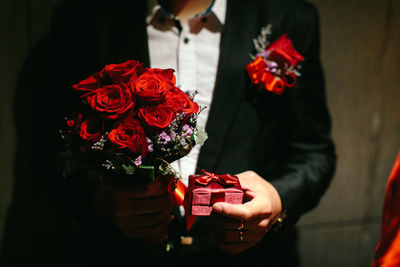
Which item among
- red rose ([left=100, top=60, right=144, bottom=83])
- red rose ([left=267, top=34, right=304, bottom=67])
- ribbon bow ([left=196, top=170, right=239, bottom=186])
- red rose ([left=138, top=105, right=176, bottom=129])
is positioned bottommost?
ribbon bow ([left=196, top=170, right=239, bottom=186])

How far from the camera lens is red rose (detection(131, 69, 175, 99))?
604 mm

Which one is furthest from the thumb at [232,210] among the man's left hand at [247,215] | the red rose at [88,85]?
the red rose at [88,85]

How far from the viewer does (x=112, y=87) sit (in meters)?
0.62

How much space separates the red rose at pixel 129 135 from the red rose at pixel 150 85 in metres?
0.06

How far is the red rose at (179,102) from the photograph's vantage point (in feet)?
2.05

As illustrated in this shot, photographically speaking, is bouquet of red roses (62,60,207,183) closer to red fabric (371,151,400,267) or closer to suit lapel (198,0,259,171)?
suit lapel (198,0,259,171)

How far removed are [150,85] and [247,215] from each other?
1.22 ft

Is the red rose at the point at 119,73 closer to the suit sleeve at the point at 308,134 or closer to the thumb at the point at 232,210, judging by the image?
the thumb at the point at 232,210

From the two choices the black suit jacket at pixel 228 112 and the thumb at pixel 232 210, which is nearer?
the thumb at pixel 232 210

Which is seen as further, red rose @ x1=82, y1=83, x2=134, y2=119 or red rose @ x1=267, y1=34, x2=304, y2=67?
red rose @ x1=267, y1=34, x2=304, y2=67

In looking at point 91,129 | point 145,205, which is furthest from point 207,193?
point 91,129

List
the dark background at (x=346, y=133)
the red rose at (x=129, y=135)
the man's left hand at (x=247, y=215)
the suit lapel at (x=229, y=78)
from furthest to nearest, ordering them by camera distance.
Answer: the dark background at (x=346, y=133) → the suit lapel at (x=229, y=78) → the man's left hand at (x=247, y=215) → the red rose at (x=129, y=135)

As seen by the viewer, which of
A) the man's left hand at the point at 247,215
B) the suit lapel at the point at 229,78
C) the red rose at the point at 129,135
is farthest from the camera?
the suit lapel at the point at 229,78

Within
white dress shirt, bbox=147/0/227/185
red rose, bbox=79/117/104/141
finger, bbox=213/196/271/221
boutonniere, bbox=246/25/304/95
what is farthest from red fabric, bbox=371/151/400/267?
red rose, bbox=79/117/104/141
